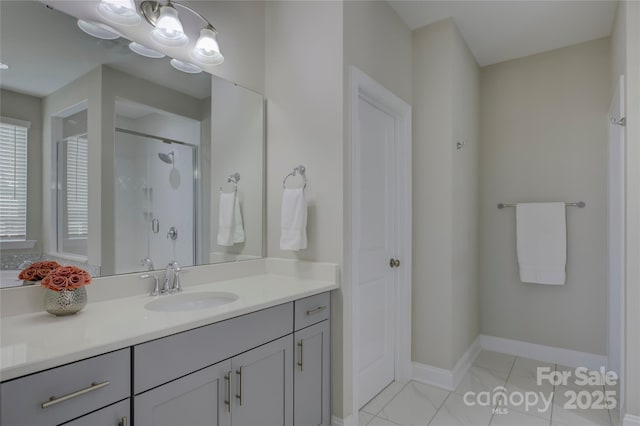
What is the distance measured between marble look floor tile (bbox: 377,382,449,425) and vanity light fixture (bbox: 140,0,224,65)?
2.26 meters

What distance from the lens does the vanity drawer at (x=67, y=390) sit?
0.82 m

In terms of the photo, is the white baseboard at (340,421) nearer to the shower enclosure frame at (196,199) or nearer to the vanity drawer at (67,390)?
the shower enclosure frame at (196,199)

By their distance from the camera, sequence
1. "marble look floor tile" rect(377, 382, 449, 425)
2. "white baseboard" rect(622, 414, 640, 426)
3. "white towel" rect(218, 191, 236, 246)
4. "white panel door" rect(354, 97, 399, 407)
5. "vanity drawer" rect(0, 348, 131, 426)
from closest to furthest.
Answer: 1. "vanity drawer" rect(0, 348, 131, 426)
2. "white baseboard" rect(622, 414, 640, 426)
3. "white towel" rect(218, 191, 236, 246)
4. "marble look floor tile" rect(377, 382, 449, 425)
5. "white panel door" rect(354, 97, 399, 407)

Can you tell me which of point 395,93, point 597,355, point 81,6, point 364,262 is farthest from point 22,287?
point 597,355

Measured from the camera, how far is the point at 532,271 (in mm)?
2955

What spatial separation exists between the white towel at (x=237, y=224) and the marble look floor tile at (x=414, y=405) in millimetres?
1355

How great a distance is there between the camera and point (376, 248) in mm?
2422

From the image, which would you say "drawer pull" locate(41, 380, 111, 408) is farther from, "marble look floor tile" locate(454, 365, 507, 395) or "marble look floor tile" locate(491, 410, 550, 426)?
"marble look floor tile" locate(454, 365, 507, 395)

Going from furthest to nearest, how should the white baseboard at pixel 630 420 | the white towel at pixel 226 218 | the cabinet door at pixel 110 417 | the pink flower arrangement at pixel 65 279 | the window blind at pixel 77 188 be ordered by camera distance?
1. the white towel at pixel 226 218
2. the white baseboard at pixel 630 420
3. the window blind at pixel 77 188
4. the pink flower arrangement at pixel 65 279
5. the cabinet door at pixel 110 417

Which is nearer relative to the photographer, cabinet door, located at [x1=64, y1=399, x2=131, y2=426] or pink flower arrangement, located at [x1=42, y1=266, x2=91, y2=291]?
cabinet door, located at [x1=64, y1=399, x2=131, y2=426]

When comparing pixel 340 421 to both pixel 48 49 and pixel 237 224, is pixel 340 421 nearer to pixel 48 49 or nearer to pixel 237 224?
pixel 237 224

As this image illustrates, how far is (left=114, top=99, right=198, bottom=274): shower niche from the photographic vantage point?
156 cm

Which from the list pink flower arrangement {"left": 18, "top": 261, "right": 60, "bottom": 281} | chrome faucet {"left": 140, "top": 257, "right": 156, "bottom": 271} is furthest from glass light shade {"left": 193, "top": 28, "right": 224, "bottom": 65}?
pink flower arrangement {"left": 18, "top": 261, "right": 60, "bottom": 281}

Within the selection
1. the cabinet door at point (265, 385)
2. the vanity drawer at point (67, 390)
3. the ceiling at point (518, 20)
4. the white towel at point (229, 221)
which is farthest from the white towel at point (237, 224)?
the ceiling at point (518, 20)
